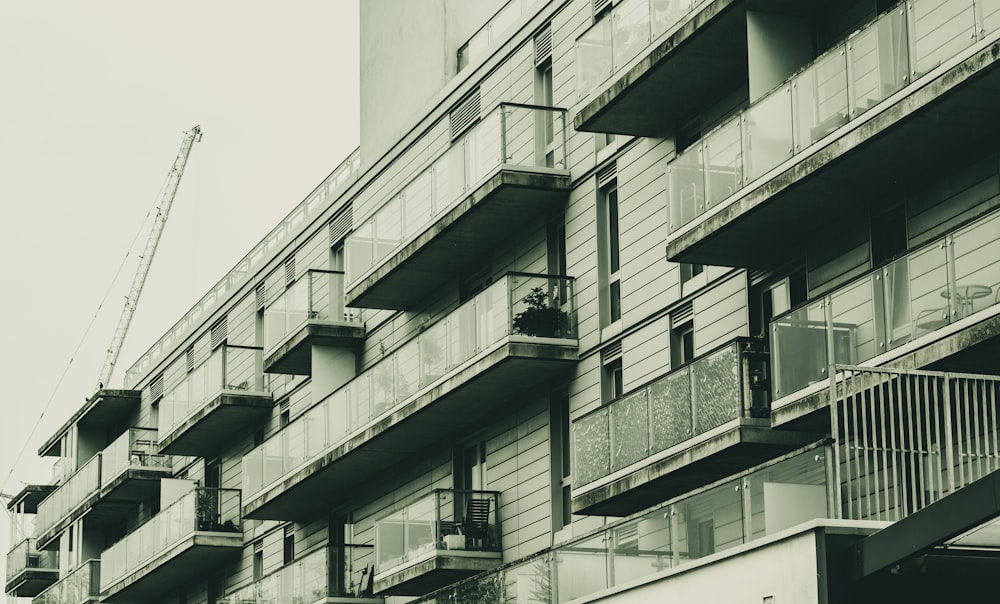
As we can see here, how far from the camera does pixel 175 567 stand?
44.5m

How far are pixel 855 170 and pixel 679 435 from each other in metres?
4.39

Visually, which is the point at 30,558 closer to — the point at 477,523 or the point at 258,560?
the point at 258,560

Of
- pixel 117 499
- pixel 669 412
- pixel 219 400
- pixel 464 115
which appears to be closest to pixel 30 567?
pixel 117 499

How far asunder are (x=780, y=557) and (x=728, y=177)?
6714mm

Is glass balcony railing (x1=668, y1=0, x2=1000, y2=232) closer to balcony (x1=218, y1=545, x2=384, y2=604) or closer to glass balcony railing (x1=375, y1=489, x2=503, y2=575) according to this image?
glass balcony railing (x1=375, y1=489, x2=503, y2=575)

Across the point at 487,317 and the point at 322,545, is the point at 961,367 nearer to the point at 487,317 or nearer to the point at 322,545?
the point at 487,317

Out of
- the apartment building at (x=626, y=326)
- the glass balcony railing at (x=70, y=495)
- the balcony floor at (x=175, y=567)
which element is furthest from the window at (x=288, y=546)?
the glass balcony railing at (x=70, y=495)

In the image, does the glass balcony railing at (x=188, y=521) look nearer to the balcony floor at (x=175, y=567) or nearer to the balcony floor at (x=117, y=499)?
the balcony floor at (x=175, y=567)

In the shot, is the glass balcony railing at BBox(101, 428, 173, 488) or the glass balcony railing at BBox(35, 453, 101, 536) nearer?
the glass balcony railing at BBox(101, 428, 173, 488)

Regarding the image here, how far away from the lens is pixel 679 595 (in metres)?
19.5

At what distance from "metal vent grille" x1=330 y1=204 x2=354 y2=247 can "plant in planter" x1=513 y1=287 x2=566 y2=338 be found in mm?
9373

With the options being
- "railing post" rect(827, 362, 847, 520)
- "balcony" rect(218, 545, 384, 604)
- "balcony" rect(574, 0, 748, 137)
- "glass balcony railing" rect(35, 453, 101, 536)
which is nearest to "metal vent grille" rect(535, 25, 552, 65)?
"balcony" rect(574, 0, 748, 137)

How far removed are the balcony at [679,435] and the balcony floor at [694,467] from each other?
0.01 m

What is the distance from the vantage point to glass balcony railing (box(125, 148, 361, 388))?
128 ft
